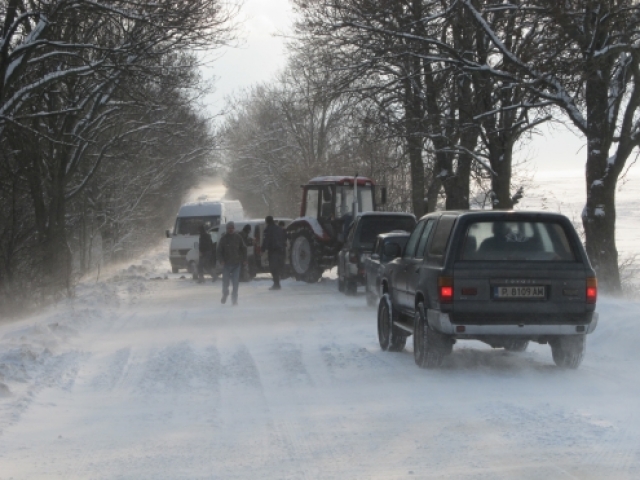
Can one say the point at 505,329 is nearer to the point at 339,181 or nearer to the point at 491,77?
the point at 491,77

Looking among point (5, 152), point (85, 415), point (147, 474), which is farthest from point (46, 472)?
point (5, 152)

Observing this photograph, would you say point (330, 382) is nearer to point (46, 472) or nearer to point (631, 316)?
point (46, 472)

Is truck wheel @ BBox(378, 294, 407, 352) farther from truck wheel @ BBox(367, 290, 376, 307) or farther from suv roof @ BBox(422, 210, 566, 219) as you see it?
truck wheel @ BBox(367, 290, 376, 307)

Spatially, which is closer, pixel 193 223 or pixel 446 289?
pixel 446 289

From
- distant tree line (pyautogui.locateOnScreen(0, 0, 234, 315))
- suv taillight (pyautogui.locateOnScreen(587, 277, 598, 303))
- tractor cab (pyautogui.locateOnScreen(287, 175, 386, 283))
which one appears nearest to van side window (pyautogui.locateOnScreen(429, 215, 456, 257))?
suv taillight (pyautogui.locateOnScreen(587, 277, 598, 303))

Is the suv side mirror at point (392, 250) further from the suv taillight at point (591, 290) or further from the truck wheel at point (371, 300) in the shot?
the truck wheel at point (371, 300)

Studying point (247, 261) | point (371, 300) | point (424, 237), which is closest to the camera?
point (424, 237)

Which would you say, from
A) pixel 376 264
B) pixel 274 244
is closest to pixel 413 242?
pixel 376 264

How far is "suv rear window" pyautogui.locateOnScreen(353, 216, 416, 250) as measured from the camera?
23.9 metres

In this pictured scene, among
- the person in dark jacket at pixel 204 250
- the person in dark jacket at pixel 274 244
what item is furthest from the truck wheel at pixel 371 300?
the person in dark jacket at pixel 204 250

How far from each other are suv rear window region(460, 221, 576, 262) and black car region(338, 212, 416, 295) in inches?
494

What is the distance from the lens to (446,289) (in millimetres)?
10672

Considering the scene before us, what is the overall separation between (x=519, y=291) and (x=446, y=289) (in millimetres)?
754

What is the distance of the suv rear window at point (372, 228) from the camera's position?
23906mm
